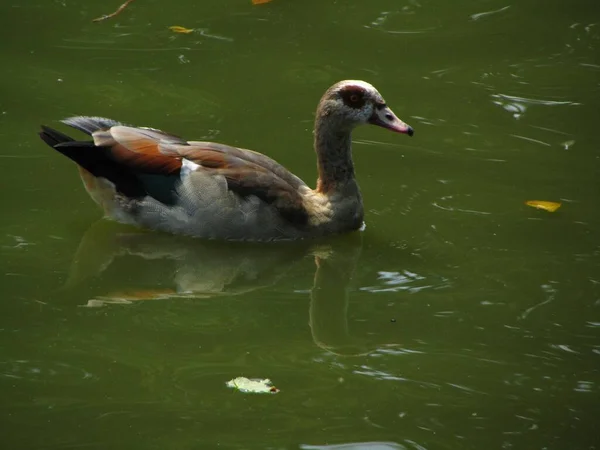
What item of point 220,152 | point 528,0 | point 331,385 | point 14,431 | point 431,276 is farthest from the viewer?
point 528,0

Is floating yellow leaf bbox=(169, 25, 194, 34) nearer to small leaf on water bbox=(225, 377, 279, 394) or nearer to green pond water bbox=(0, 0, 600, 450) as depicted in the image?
green pond water bbox=(0, 0, 600, 450)

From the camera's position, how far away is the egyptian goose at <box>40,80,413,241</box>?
863 cm

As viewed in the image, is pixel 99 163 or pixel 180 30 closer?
pixel 99 163

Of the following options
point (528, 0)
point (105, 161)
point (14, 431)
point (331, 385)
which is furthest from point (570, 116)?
point (14, 431)

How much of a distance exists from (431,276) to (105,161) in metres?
2.54

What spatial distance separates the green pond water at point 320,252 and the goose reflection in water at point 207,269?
0.07 ft

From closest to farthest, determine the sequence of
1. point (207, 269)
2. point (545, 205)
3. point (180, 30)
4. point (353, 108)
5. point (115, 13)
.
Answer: point (207, 269)
point (353, 108)
point (545, 205)
point (180, 30)
point (115, 13)

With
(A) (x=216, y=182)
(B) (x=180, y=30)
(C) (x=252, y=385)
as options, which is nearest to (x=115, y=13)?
(B) (x=180, y=30)

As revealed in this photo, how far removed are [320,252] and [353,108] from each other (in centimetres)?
111

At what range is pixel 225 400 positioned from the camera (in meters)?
6.37

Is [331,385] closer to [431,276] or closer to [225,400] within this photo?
[225,400]

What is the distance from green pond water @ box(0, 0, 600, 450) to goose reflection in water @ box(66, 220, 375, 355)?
22 millimetres

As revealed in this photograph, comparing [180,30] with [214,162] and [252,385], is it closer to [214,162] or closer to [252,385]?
[214,162]

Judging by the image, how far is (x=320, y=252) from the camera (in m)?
8.66
